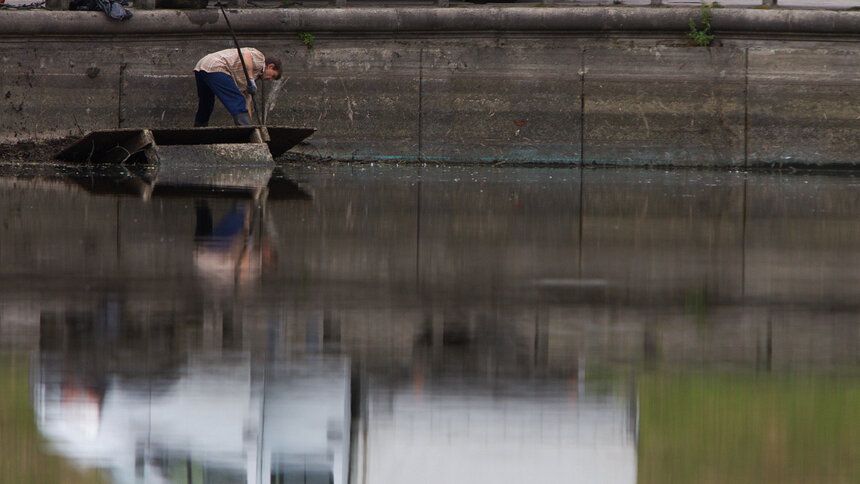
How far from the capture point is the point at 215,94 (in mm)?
14383

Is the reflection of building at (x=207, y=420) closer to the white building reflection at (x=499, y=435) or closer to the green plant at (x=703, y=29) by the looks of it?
the white building reflection at (x=499, y=435)

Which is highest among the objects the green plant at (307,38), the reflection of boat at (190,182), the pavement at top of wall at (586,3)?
the pavement at top of wall at (586,3)

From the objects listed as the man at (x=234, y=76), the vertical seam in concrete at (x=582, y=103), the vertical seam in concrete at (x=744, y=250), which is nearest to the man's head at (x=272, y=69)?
the man at (x=234, y=76)

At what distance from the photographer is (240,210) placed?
8.95 m

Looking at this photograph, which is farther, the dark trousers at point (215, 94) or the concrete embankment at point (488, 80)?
the concrete embankment at point (488, 80)

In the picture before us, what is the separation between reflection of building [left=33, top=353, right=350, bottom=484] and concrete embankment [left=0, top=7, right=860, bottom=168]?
469 inches

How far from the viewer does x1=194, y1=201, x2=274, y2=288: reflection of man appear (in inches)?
234

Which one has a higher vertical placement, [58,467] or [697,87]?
[697,87]

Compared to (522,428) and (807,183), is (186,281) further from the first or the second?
(807,183)

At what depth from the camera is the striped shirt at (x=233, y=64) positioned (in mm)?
14383

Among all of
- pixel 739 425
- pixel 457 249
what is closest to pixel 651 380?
pixel 739 425

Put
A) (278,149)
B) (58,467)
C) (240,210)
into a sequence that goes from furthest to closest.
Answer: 1. (278,149)
2. (240,210)
3. (58,467)

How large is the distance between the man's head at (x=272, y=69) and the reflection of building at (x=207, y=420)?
1011 centimetres

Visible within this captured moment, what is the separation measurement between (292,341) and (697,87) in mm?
11986
